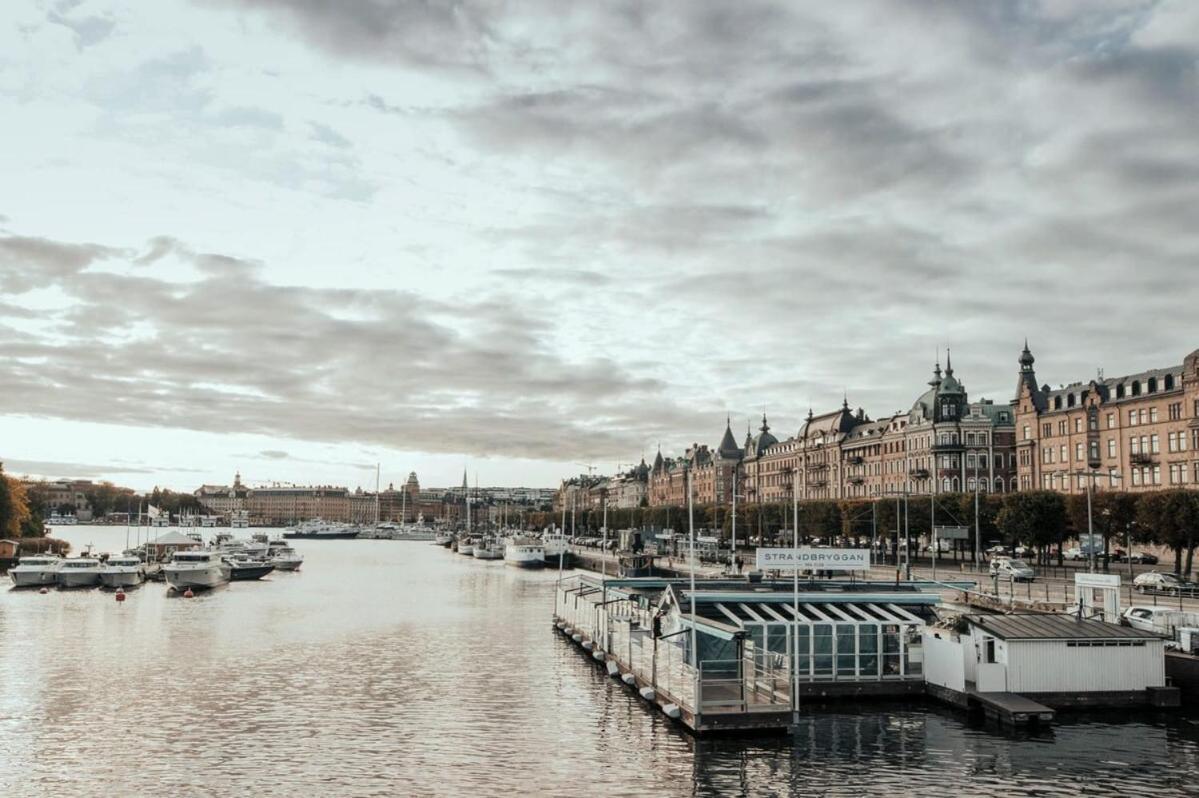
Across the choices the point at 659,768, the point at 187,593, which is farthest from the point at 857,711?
the point at 187,593

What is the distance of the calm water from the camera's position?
33281 mm

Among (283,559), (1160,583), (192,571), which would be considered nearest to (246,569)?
(192,571)

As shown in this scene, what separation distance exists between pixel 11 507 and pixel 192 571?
52.2 m

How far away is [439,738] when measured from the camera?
130 ft

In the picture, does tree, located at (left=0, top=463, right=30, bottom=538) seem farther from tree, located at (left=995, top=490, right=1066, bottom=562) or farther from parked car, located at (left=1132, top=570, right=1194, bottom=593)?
parked car, located at (left=1132, top=570, right=1194, bottom=593)

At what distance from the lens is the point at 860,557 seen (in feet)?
167

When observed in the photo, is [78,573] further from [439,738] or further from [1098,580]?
[1098,580]

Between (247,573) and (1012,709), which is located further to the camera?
(247,573)

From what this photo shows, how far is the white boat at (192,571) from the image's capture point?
107625mm

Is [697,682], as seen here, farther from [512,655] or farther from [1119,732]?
[512,655]

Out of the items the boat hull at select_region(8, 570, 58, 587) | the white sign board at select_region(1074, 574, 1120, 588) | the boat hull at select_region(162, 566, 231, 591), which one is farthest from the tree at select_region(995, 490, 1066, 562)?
the boat hull at select_region(8, 570, 58, 587)

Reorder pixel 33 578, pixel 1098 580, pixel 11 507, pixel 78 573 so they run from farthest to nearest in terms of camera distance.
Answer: pixel 11 507 < pixel 78 573 < pixel 33 578 < pixel 1098 580

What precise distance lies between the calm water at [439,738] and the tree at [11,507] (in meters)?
87.6

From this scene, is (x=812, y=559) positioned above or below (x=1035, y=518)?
below
